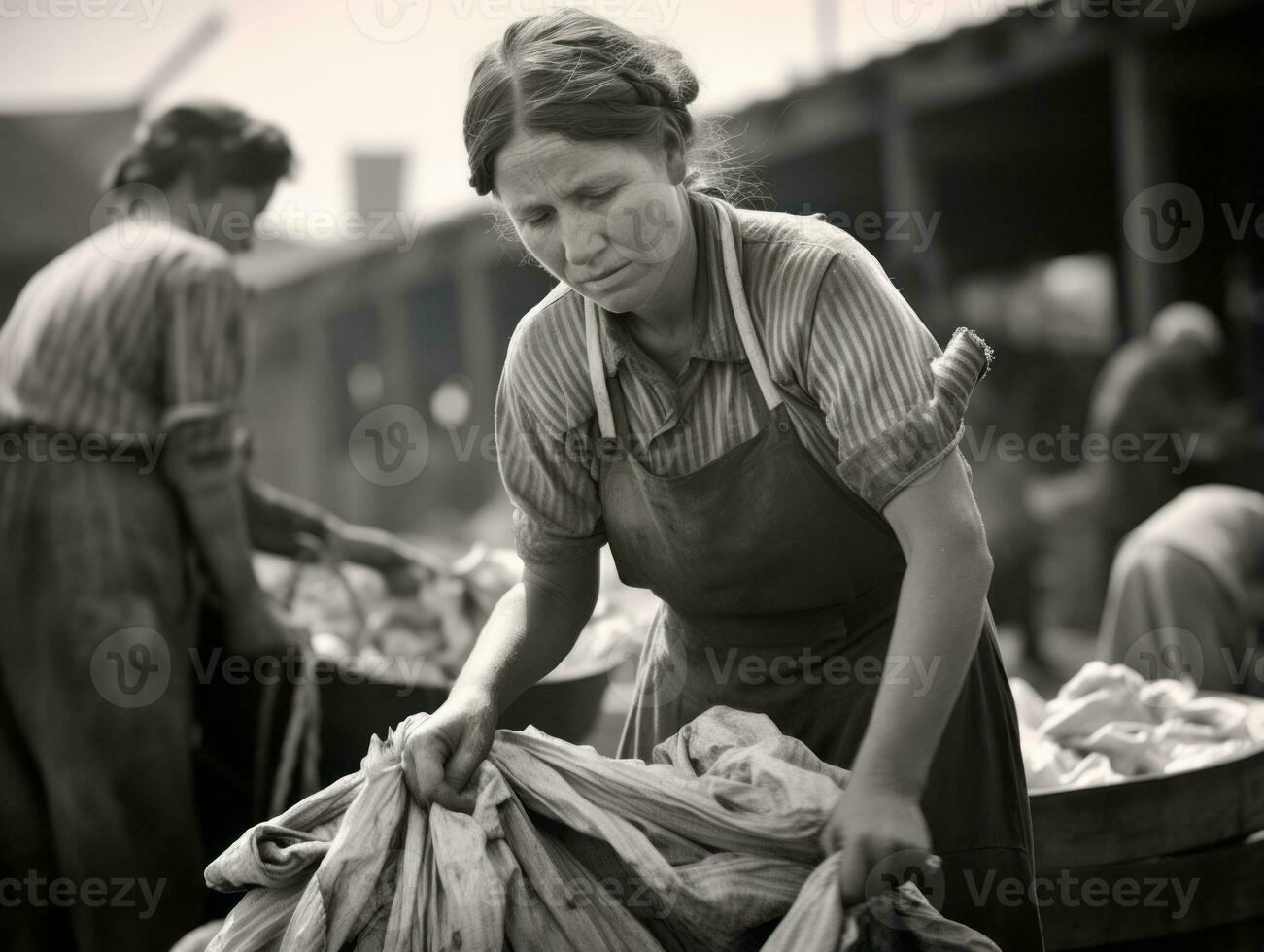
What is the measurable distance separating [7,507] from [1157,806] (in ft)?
9.26

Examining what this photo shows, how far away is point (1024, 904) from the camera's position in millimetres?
1877

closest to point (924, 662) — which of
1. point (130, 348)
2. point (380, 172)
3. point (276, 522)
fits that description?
point (130, 348)

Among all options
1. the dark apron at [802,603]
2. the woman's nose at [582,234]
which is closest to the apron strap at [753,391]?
the dark apron at [802,603]

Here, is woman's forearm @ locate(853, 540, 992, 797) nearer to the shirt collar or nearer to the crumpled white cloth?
the crumpled white cloth

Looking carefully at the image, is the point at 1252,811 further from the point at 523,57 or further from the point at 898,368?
the point at 523,57

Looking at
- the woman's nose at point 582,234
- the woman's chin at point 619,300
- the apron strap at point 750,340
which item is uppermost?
the woman's nose at point 582,234

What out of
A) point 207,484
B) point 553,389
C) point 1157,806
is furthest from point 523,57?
point 207,484

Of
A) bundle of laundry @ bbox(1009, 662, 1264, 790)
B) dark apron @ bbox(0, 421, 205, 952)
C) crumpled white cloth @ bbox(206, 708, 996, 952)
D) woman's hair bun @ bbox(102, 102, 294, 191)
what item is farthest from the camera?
woman's hair bun @ bbox(102, 102, 294, 191)

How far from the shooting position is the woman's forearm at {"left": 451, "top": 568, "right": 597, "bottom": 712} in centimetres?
191

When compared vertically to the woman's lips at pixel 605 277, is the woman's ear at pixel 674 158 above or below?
above

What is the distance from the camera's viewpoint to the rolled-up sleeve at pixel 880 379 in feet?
5.35

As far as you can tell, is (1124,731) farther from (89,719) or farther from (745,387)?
(89,719)

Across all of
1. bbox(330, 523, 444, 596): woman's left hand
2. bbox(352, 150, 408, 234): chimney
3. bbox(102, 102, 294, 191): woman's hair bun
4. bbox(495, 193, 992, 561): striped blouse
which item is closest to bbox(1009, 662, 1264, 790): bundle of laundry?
bbox(495, 193, 992, 561): striped blouse

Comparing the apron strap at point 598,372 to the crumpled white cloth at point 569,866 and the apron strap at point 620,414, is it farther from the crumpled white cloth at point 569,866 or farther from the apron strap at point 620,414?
the crumpled white cloth at point 569,866
